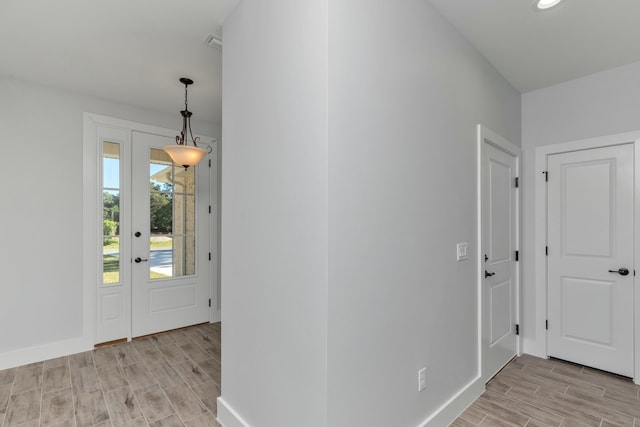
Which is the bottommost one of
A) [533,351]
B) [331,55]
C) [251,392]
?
[533,351]

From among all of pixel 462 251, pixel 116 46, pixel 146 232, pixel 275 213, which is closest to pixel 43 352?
pixel 146 232

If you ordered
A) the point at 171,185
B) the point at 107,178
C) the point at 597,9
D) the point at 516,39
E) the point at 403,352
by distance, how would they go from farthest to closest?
the point at 171,185, the point at 107,178, the point at 516,39, the point at 597,9, the point at 403,352

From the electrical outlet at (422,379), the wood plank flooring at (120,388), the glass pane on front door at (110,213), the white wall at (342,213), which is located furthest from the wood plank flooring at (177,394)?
the glass pane on front door at (110,213)

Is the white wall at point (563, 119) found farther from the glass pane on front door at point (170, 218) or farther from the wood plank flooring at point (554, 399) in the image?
the glass pane on front door at point (170, 218)

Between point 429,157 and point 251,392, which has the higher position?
point 429,157

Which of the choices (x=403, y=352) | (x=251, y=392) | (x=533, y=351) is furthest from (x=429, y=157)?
(x=533, y=351)

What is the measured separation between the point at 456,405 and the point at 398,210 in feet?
4.80

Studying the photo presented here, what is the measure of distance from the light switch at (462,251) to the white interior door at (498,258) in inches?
12.3

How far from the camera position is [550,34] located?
2285 mm

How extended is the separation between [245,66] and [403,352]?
1.90 metres

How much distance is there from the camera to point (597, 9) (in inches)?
79.3

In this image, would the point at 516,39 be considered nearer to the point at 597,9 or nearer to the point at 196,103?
the point at 597,9

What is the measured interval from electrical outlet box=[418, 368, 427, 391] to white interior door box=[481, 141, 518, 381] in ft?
2.89

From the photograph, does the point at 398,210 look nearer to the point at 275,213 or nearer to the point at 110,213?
the point at 275,213
